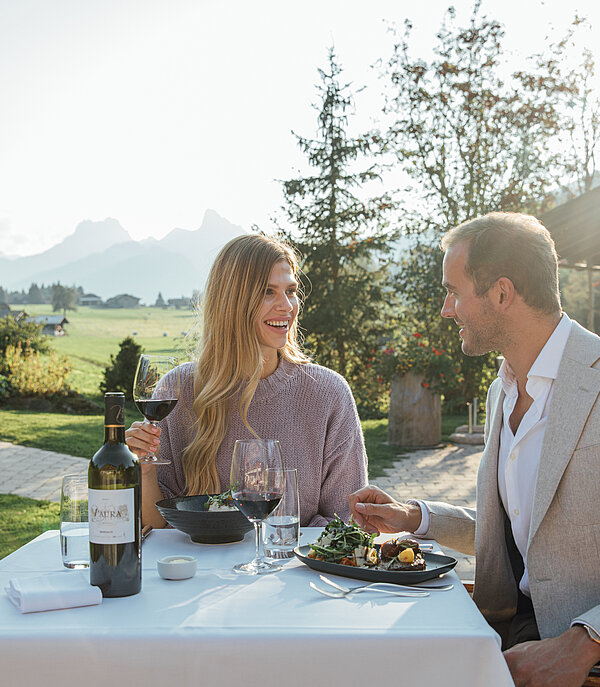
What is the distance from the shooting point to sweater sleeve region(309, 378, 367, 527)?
9.18 feet

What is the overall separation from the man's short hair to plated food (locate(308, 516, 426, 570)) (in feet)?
3.12

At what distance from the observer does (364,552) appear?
1.84 m

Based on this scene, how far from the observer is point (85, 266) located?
168500 mm

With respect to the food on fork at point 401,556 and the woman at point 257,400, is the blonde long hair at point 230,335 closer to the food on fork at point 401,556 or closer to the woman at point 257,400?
the woman at point 257,400

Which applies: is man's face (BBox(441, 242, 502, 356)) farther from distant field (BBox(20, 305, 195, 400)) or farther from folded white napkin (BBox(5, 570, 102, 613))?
distant field (BBox(20, 305, 195, 400))

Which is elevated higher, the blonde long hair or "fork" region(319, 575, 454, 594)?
the blonde long hair

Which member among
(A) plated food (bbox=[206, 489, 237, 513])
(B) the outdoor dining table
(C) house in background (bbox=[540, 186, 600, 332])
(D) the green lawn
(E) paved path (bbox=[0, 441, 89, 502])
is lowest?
(E) paved path (bbox=[0, 441, 89, 502])

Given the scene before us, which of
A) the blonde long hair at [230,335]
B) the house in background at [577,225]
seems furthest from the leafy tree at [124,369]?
the blonde long hair at [230,335]

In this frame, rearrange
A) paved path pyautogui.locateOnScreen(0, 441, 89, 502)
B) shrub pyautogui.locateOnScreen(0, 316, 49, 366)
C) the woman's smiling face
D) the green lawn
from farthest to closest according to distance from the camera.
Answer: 1. shrub pyautogui.locateOnScreen(0, 316, 49, 366)
2. paved path pyautogui.locateOnScreen(0, 441, 89, 502)
3. the green lawn
4. the woman's smiling face

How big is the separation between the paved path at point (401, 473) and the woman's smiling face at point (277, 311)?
14.7 ft

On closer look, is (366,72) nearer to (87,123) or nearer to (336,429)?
(336,429)

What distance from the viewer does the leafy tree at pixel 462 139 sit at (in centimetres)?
1341

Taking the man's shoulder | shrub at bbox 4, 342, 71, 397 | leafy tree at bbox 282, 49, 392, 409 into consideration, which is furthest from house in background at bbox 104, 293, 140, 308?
the man's shoulder

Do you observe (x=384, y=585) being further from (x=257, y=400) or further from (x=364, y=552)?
(x=257, y=400)
